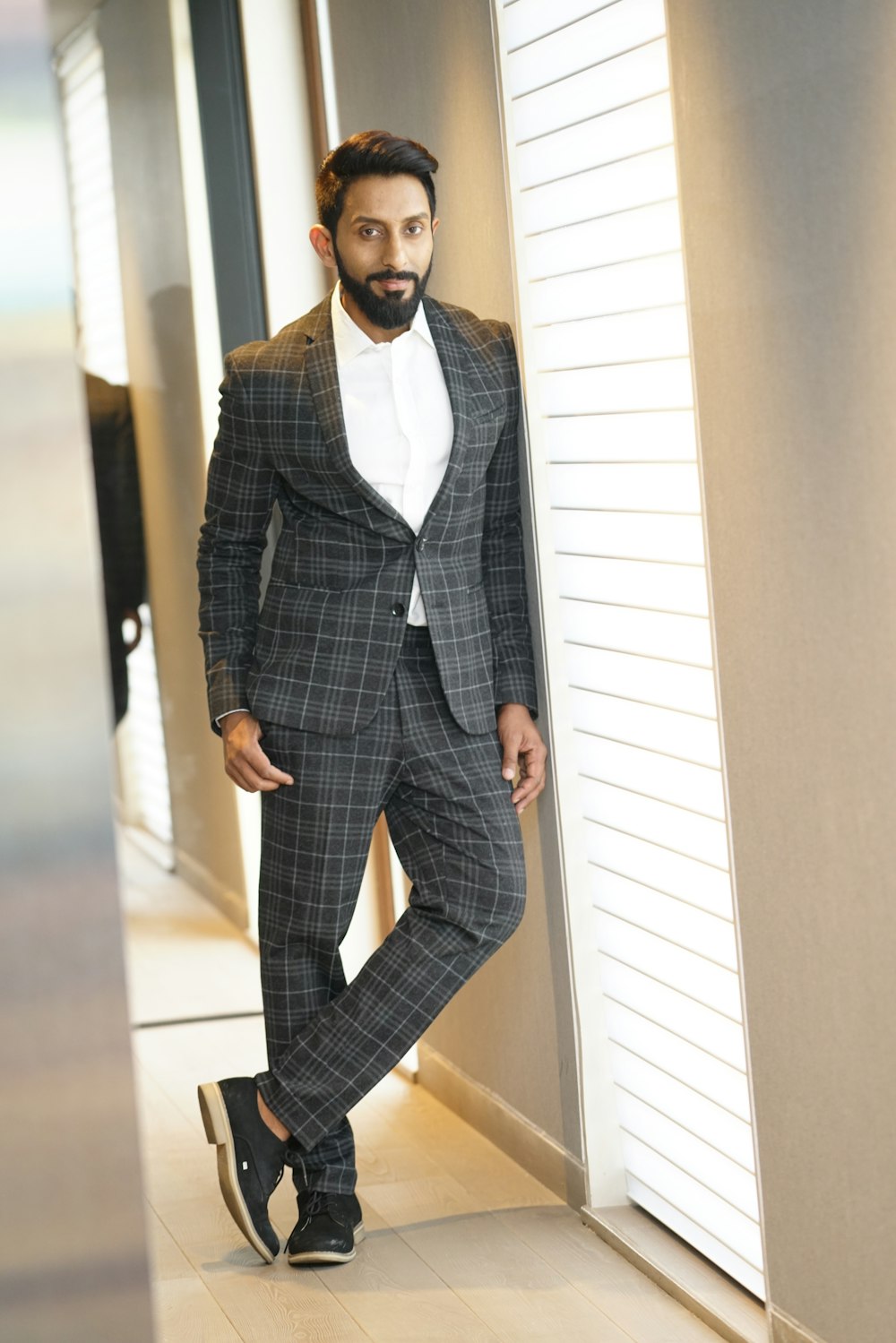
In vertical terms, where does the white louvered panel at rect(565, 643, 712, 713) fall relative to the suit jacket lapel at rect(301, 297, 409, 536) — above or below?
below

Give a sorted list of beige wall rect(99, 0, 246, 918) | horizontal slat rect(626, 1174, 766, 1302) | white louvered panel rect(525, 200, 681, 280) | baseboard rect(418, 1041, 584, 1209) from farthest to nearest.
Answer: beige wall rect(99, 0, 246, 918)
baseboard rect(418, 1041, 584, 1209)
horizontal slat rect(626, 1174, 766, 1302)
white louvered panel rect(525, 200, 681, 280)

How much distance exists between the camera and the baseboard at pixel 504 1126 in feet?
7.51

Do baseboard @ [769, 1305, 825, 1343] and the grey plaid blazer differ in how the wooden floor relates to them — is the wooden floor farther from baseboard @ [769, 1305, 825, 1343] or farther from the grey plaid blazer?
the grey plaid blazer

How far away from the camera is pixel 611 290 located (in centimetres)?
192

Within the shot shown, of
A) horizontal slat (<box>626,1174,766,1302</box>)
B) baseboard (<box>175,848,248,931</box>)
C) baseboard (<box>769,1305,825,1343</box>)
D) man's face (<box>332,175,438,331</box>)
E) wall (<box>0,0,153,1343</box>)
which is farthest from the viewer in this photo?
baseboard (<box>175,848,248,931</box>)

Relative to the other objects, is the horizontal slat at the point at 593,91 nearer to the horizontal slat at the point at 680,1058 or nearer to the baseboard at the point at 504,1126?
the horizontal slat at the point at 680,1058

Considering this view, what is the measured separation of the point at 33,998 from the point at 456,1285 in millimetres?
1829

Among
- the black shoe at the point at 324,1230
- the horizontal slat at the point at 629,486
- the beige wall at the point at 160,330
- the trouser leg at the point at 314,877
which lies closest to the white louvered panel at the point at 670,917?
the trouser leg at the point at 314,877

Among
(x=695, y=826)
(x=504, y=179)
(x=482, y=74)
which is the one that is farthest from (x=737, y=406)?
(x=482, y=74)

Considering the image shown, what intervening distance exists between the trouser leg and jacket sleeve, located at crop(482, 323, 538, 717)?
8.8 inches

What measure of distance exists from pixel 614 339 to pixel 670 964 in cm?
84

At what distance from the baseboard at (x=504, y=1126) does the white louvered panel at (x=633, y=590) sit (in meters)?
0.10

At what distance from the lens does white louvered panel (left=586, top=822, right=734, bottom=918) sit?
1848 mm

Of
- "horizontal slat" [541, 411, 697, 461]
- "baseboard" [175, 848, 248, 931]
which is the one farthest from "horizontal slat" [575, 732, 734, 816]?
"baseboard" [175, 848, 248, 931]
